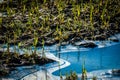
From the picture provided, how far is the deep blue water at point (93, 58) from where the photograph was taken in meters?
3.52

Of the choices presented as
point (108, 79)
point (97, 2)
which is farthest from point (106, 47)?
point (97, 2)

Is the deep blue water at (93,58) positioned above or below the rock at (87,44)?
below

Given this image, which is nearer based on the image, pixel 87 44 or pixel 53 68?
pixel 53 68

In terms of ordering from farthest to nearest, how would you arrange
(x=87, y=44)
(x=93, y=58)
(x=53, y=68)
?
1. (x=87, y=44)
2. (x=93, y=58)
3. (x=53, y=68)

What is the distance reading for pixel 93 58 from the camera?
3.77 m

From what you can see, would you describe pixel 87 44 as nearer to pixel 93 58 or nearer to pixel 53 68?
pixel 93 58

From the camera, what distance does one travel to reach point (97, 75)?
10.8 ft

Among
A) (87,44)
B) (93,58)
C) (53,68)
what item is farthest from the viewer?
(87,44)

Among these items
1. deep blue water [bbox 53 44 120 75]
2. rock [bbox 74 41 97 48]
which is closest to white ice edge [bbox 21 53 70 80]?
deep blue water [bbox 53 44 120 75]

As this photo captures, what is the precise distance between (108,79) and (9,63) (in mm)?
1061

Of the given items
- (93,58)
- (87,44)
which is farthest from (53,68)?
(87,44)

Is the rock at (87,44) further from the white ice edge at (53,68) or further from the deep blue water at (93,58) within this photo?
the white ice edge at (53,68)

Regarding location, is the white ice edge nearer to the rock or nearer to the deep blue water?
the deep blue water

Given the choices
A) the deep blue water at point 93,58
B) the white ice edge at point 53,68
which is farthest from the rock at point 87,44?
the white ice edge at point 53,68
